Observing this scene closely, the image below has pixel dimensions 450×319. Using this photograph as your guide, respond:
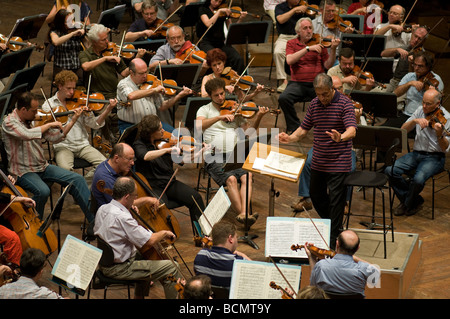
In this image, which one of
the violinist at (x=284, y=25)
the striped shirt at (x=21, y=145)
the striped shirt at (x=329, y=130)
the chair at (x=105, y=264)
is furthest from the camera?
the violinist at (x=284, y=25)

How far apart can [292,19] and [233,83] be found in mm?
1945

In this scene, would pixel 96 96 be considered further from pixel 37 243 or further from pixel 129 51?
pixel 37 243

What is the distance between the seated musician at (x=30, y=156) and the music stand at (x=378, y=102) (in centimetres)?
276

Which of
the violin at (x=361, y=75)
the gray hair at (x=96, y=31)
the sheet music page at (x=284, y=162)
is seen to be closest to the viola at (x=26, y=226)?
the sheet music page at (x=284, y=162)

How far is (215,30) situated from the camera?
8.98 meters

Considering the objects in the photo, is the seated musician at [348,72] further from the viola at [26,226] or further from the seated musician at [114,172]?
the viola at [26,226]

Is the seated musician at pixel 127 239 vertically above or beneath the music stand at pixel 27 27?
beneath

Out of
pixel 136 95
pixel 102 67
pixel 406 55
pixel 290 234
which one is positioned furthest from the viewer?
pixel 406 55

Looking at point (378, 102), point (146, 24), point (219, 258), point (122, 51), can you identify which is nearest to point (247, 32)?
point (146, 24)

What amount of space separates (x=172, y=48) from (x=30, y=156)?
2.48m

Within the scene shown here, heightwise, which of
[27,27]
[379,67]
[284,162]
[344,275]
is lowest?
[344,275]

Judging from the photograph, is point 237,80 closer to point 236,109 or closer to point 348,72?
point 236,109

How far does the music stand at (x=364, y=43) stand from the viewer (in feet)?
27.4

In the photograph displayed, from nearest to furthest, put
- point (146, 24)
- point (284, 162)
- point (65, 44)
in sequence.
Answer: point (284, 162) → point (65, 44) → point (146, 24)
